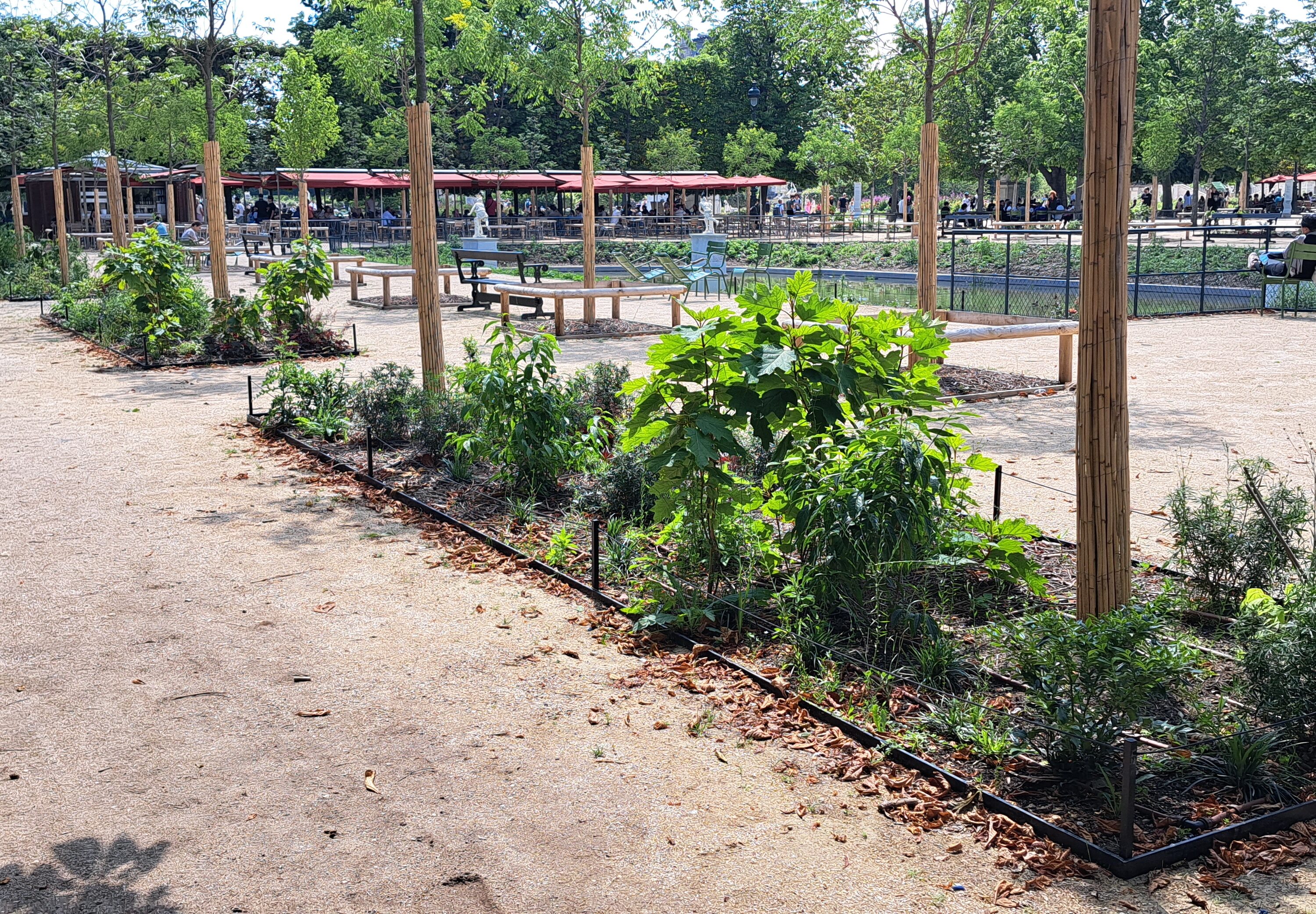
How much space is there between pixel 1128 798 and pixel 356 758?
2631 millimetres

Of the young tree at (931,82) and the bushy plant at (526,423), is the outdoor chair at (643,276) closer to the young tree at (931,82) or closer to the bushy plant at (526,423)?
the young tree at (931,82)

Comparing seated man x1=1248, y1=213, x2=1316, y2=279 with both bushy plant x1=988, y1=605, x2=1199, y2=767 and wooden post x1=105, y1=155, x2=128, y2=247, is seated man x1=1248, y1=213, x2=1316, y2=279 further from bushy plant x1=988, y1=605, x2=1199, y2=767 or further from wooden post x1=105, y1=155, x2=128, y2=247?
wooden post x1=105, y1=155, x2=128, y2=247

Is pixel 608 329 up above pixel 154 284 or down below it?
below

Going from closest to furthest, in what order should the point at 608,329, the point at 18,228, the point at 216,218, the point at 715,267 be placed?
the point at 216,218 → the point at 608,329 → the point at 715,267 → the point at 18,228

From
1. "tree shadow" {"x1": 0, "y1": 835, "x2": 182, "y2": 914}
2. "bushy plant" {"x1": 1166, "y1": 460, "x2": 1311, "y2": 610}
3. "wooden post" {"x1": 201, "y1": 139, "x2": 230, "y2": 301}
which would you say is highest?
"wooden post" {"x1": 201, "y1": 139, "x2": 230, "y2": 301}

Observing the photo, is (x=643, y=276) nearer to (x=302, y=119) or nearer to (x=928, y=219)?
(x=928, y=219)

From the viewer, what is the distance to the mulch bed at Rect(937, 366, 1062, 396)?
12.2m

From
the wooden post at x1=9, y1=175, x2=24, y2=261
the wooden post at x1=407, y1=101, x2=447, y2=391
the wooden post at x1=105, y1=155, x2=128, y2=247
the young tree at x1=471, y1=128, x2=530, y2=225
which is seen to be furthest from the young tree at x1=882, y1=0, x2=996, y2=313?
the young tree at x1=471, y1=128, x2=530, y2=225

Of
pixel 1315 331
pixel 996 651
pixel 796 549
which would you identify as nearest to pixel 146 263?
pixel 796 549

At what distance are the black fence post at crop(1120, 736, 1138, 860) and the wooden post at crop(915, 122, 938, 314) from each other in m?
8.19

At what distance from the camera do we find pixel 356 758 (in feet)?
14.6

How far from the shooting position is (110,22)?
72.7 feet

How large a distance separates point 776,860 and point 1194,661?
6.12 feet

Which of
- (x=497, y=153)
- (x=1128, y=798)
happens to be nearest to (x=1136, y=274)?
(x=1128, y=798)
